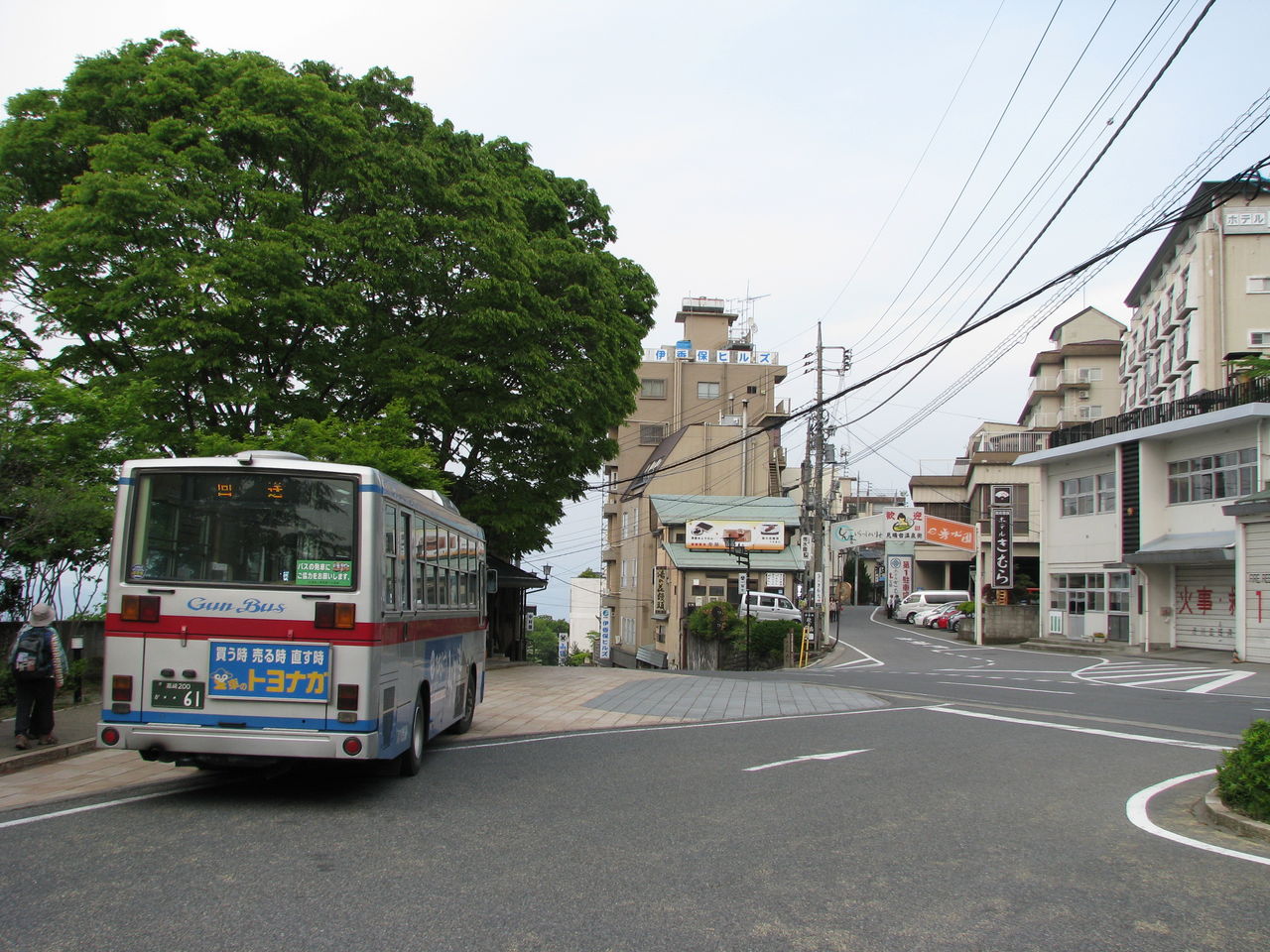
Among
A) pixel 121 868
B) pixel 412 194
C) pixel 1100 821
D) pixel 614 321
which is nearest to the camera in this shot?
pixel 121 868

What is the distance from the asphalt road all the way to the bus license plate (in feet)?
2.62

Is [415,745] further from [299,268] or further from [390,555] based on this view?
[299,268]

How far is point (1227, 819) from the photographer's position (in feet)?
24.7

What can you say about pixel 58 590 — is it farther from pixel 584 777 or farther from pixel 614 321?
pixel 614 321

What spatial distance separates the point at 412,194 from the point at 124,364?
22.1ft

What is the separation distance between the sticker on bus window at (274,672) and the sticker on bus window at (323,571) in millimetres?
508

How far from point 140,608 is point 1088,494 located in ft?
125

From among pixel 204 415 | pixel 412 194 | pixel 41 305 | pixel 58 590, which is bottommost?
pixel 58 590

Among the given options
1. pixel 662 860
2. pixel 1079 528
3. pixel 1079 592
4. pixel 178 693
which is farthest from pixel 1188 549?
pixel 178 693

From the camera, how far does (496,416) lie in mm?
22125

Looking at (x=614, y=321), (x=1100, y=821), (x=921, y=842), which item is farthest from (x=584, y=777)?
(x=614, y=321)

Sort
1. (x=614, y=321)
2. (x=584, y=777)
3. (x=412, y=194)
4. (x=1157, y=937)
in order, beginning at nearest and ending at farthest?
(x=1157, y=937) → (x=584, y=777) → (x=412, y=194) → (x=614, y=321)

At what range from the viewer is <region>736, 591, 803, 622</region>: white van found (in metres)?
42.1

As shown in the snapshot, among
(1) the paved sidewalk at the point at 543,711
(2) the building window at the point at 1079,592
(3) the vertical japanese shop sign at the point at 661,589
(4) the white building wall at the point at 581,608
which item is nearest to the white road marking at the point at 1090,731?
(1) the paved sidewalk at the point at 543,711
